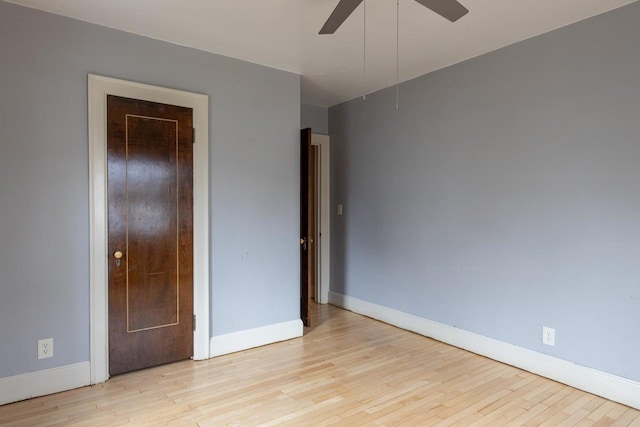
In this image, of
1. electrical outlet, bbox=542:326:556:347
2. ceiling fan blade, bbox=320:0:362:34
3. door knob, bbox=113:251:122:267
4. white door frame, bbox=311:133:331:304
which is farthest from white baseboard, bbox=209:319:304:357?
ceiling fan blade, bbox=320:0:362:34

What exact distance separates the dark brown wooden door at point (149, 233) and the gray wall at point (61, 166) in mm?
192

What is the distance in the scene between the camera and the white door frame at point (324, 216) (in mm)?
5086

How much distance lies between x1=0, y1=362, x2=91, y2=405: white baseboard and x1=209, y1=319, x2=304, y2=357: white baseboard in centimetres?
96

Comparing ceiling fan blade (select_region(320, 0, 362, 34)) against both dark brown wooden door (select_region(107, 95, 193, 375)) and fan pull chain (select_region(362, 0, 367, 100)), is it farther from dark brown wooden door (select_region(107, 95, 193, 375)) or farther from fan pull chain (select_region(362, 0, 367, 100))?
dark brown wooden door (select_region(107, 95, 193, 375))

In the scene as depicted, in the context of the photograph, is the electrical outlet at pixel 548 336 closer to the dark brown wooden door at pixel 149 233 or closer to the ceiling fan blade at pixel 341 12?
the ceiling fan blade at pixel 341 12

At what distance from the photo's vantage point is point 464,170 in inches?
139

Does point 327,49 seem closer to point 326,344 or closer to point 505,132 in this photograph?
point 505,132

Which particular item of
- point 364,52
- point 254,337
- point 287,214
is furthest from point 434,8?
point 254,337

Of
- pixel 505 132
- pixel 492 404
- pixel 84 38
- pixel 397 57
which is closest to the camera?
pixel 492 404

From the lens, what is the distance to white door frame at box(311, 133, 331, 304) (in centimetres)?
509

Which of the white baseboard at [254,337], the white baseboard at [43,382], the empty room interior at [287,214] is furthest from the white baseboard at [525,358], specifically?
the white baseboard at [43,382]

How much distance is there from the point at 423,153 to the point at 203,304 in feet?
8.38

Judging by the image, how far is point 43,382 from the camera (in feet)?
8.62

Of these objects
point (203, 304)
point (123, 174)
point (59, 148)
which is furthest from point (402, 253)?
point (59, 148)
